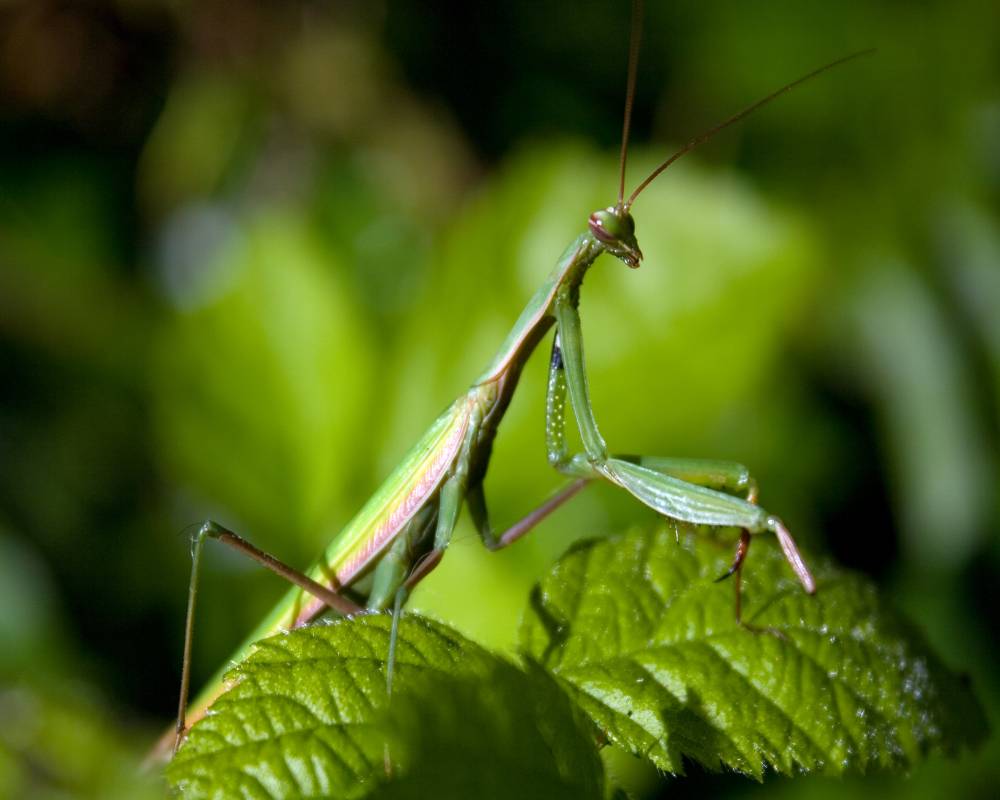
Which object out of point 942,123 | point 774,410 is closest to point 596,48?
point 942,123

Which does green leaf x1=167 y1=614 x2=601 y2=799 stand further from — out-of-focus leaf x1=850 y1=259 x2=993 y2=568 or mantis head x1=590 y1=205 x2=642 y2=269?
out-of-focus leaf x1=850 y1=259 x2=993 y2=568

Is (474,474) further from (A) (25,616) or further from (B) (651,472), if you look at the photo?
(A) (25,616)

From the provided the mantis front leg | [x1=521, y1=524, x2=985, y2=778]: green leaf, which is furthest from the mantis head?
[x1=521, y1=524, x2=985, y2=778]: green leaf

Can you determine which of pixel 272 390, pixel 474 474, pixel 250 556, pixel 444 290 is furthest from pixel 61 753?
pixel 444 290

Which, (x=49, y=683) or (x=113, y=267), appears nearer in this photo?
(x=49, y=683)

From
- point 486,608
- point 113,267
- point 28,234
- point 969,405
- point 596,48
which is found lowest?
point 969,405

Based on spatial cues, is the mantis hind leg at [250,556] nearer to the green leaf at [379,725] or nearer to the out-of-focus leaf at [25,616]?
the green leaf at [379,725]

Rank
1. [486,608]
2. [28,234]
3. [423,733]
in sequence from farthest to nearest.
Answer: [28,234] → [486,608] → [423,733]

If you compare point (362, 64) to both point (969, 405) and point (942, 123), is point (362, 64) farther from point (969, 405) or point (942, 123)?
point (969, 405)
